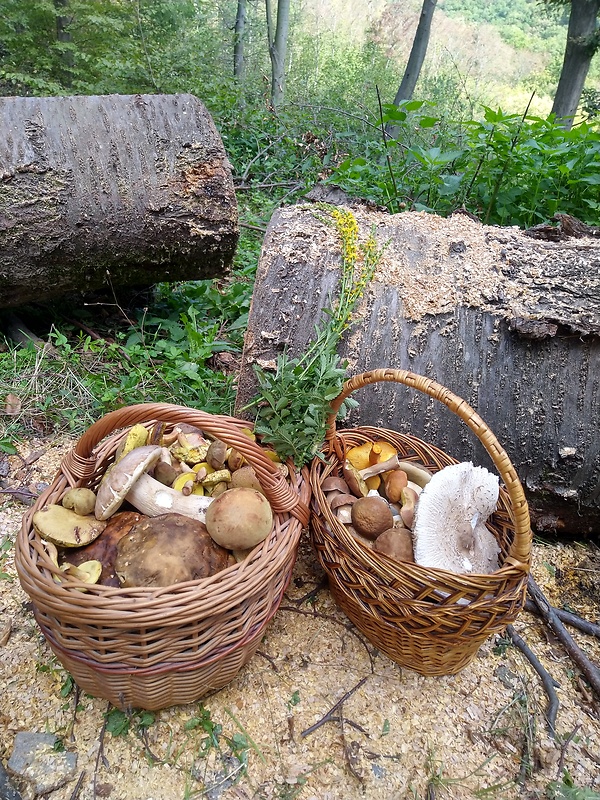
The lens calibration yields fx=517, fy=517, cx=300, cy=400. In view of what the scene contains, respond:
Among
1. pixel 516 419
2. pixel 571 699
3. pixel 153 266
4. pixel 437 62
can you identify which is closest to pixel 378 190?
pixel 153 266

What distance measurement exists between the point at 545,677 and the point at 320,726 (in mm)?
823

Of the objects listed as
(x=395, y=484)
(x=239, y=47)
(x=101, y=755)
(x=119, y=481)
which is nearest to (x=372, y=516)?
(x=395, y=484)

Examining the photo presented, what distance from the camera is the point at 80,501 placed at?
5.26 feet

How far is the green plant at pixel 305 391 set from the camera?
1852 millimetres

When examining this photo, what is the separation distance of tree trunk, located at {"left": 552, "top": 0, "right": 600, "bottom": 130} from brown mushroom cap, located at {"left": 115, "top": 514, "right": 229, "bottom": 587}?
786 cm

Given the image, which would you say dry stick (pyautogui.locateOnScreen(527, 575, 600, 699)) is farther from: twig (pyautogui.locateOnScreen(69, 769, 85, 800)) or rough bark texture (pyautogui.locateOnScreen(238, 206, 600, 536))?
twig (pyautogui.locateOnScreen(69, 769, 85, 800))

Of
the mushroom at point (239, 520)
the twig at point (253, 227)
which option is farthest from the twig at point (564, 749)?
the twig at point (253, 227)

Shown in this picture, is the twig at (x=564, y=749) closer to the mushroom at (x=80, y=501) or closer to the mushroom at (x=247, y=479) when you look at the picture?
the mushroom at (x=247, y=479)

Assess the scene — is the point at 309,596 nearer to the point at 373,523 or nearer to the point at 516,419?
the point at 373,523

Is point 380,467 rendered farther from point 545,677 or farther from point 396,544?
point 545,677

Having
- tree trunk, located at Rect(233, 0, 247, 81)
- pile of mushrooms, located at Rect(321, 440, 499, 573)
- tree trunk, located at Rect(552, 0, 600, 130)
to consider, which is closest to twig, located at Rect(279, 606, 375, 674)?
pile of mushrooms, located at Rect(321, 440, 499, 573)

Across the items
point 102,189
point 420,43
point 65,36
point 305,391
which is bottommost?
point 305,391

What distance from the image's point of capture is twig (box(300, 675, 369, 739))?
1615 mm

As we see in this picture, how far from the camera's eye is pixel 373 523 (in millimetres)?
1703
